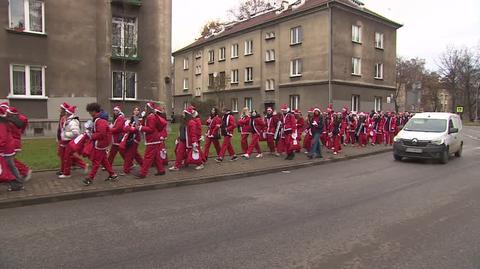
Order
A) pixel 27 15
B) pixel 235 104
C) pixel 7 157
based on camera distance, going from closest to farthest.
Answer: pixel 7 157 < pixel 27 15 < pixel 235 104

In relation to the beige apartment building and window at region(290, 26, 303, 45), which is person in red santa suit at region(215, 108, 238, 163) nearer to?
the beige apartment building

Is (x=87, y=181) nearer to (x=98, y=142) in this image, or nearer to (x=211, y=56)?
(x=98, y=142)

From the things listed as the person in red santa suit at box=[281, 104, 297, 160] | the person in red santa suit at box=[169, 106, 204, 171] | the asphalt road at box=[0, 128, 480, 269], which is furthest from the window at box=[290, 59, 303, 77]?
the asphalt road at box=[0, 128, 480, 269]

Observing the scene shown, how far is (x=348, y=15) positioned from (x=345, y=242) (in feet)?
103

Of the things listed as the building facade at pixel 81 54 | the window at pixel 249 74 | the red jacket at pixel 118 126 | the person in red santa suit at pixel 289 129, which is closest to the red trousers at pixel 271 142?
the person in red santa suit at pixel 289 129

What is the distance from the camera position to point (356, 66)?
3506cm

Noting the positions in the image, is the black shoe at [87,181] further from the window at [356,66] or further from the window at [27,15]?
the window at [356,66]

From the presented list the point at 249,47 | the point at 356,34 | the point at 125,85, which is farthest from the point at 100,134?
the point at 249,47

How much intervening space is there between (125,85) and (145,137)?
12032 mm

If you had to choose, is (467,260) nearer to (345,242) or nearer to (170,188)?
(345,242)

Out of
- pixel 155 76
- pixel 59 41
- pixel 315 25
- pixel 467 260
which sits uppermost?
pixel 315 25

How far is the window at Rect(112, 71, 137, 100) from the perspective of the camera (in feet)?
70.5

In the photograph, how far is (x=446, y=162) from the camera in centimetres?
1459

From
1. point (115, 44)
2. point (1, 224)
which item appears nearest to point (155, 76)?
point (115, 44)
